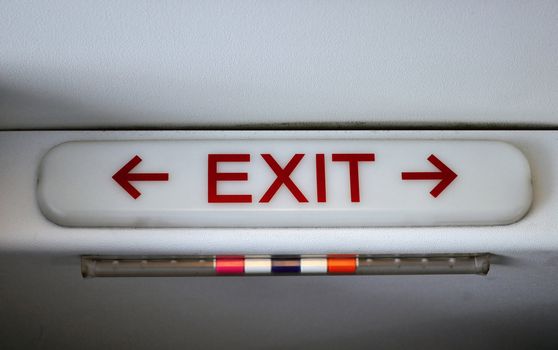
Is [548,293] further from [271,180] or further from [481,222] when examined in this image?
[271,180]

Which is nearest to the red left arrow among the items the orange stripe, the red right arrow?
the orange stripe

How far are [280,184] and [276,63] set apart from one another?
1.45 feet

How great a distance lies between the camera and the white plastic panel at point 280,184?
1766mm

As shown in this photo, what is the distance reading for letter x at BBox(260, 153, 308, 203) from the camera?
5.84 feet

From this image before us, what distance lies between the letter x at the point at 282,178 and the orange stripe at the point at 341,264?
24 centimetres

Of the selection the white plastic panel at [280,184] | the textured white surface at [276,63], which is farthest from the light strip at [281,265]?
the textured white surface at [276,63]

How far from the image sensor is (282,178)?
1.80m

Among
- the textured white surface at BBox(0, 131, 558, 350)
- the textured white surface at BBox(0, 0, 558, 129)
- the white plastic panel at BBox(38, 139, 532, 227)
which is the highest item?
the textured white surface at BBox(0, 0, 558, 129)

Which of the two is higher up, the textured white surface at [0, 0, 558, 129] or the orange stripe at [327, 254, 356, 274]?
the textured white surface at [0, 0, 558, 129]

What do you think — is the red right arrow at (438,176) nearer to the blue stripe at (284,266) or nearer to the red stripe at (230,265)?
the blue stripe at (284,266)

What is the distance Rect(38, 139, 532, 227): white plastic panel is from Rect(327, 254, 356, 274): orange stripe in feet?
0.44

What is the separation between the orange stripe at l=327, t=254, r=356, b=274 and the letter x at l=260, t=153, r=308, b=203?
0.80 ft

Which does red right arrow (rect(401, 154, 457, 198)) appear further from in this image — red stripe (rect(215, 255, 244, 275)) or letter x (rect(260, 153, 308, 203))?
red stripe (rect(215, 255, 244, 275))

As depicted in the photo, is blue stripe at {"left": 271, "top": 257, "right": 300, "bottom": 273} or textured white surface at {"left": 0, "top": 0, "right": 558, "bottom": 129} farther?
blue stripe at {"left": 271, "top": 257, "right": 300, "bottom": 273}
